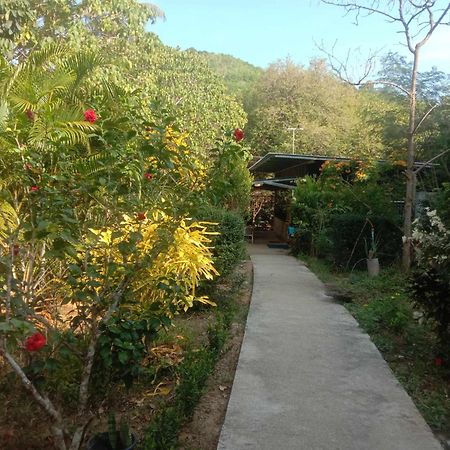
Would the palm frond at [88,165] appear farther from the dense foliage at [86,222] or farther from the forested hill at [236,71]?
the forested hill at [236,71]

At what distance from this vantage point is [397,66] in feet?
39.7

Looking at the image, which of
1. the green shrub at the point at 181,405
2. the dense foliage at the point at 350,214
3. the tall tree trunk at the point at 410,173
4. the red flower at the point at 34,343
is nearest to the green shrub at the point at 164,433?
the green shrub at the point at 181,405

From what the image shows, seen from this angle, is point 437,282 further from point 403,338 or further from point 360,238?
point 360,238

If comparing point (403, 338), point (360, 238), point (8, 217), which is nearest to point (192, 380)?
point (8, 217)

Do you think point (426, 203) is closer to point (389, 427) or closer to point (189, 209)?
point (389, 427)

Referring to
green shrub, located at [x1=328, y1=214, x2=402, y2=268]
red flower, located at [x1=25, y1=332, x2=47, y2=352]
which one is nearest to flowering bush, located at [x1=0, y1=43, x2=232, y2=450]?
red flower, located at [x1=25, y1=332, x2=47, y2=352]

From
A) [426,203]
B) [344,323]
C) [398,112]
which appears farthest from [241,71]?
[344,323]

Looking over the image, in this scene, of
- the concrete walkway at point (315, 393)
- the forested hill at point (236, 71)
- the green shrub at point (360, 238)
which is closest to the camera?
the concrete walkway at point (315, 393)

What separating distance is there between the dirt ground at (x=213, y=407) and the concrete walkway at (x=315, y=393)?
0.30ft

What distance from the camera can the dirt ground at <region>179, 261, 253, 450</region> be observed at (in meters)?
3.48

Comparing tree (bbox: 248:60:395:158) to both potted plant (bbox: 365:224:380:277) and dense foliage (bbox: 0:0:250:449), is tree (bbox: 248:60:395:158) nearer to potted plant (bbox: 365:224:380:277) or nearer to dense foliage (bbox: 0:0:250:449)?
potted plant (bbox: 365:224:380:277)

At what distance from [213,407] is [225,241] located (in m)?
4.28

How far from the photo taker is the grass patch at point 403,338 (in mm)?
4234

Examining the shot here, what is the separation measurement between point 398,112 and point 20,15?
1191cm
